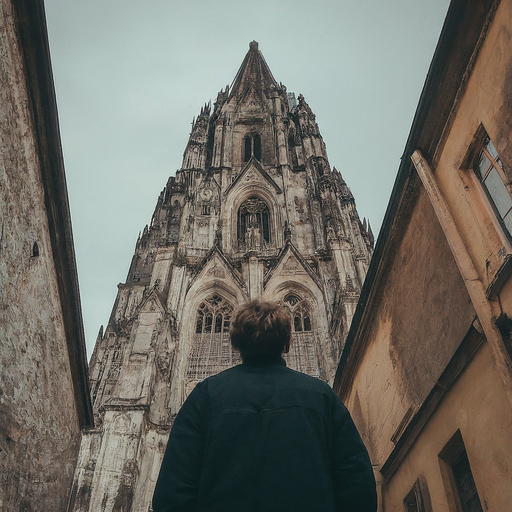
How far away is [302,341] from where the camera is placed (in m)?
17.3

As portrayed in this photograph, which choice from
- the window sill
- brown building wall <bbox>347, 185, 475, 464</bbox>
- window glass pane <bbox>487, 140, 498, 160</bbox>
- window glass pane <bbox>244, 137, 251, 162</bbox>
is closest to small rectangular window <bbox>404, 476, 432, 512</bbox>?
brown building wall <bbox>347, 185, 475, 464</bbox>

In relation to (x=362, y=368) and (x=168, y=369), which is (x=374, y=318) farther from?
(x=168, y=369)

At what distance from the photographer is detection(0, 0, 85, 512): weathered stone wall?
3.48 meters

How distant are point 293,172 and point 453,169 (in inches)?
855

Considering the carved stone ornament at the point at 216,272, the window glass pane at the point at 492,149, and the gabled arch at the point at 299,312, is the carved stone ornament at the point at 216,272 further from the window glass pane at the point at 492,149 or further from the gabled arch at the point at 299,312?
the window glass pane at the point at 492,149

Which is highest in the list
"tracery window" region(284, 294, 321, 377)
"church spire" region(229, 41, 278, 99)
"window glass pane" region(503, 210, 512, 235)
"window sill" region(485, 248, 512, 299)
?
"church spire" region(229, 41, 278, 99)

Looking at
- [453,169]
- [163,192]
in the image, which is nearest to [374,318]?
[453,169]

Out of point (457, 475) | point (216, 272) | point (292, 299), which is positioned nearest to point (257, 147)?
point (216, 272)

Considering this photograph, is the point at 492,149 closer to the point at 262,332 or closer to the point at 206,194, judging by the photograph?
the point at 262,332

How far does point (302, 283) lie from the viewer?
1939 cm

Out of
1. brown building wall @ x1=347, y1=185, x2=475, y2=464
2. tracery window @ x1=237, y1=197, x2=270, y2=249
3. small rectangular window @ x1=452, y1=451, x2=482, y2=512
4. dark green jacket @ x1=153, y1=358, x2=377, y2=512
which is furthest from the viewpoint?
tracery window @ x1=237, y1=197, x2=270, y2=249

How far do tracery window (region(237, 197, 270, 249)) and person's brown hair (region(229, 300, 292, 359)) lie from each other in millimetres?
18875

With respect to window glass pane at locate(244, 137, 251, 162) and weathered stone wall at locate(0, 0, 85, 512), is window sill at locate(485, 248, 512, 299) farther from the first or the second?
window glass pane at locate(244, 137, 251, 162)

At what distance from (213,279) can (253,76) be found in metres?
23.9
